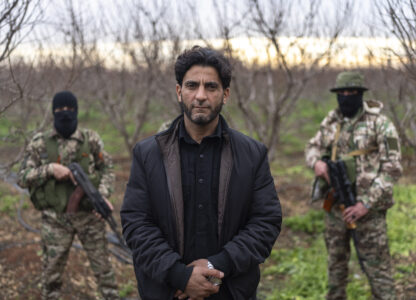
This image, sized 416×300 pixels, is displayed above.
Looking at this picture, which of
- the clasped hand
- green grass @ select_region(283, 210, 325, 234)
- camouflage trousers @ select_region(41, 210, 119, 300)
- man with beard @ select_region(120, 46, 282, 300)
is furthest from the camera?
green grass @ select_region(283, 210, 325, 234)

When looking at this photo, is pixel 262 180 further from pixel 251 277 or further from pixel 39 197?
pixel 39 197

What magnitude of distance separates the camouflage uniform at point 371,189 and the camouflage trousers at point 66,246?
2161 mm

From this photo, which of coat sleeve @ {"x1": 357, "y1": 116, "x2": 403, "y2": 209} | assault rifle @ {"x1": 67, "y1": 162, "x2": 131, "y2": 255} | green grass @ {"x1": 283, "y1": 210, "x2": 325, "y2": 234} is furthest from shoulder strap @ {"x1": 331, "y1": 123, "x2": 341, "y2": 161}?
green grass @ {"x1": 283, "y1": 210, "x2": 325, "y2": 234}

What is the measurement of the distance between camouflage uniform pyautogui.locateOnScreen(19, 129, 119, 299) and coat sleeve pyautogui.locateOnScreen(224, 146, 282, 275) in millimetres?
2127

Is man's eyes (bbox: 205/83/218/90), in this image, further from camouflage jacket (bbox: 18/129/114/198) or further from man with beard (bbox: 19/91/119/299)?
camouflage jacket (bbox: 18/129/114/198)

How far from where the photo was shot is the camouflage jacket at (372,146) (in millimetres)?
3311

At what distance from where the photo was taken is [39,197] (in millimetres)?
3539

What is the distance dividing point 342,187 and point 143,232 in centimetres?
222

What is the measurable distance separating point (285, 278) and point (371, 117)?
2.43 m

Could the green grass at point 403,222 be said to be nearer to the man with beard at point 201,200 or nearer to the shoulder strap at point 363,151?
the shoulder strap at point 363,151

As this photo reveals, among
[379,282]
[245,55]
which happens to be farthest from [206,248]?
[245,55]

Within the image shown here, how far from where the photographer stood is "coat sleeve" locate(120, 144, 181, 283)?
5.79ft

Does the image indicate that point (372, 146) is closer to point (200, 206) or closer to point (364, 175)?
point (364, 175)

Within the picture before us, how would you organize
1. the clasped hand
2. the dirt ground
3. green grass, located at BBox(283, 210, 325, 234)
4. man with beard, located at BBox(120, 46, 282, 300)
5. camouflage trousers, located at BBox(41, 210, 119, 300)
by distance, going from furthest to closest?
green grass, located at BBox(283, 210, 325, 234) → the dirt ground → camouflage trousers, located at BBox(41, 210, 119, 300) → man with beard, located at BBox(120, 46, 282, 300) → the clasped hand
